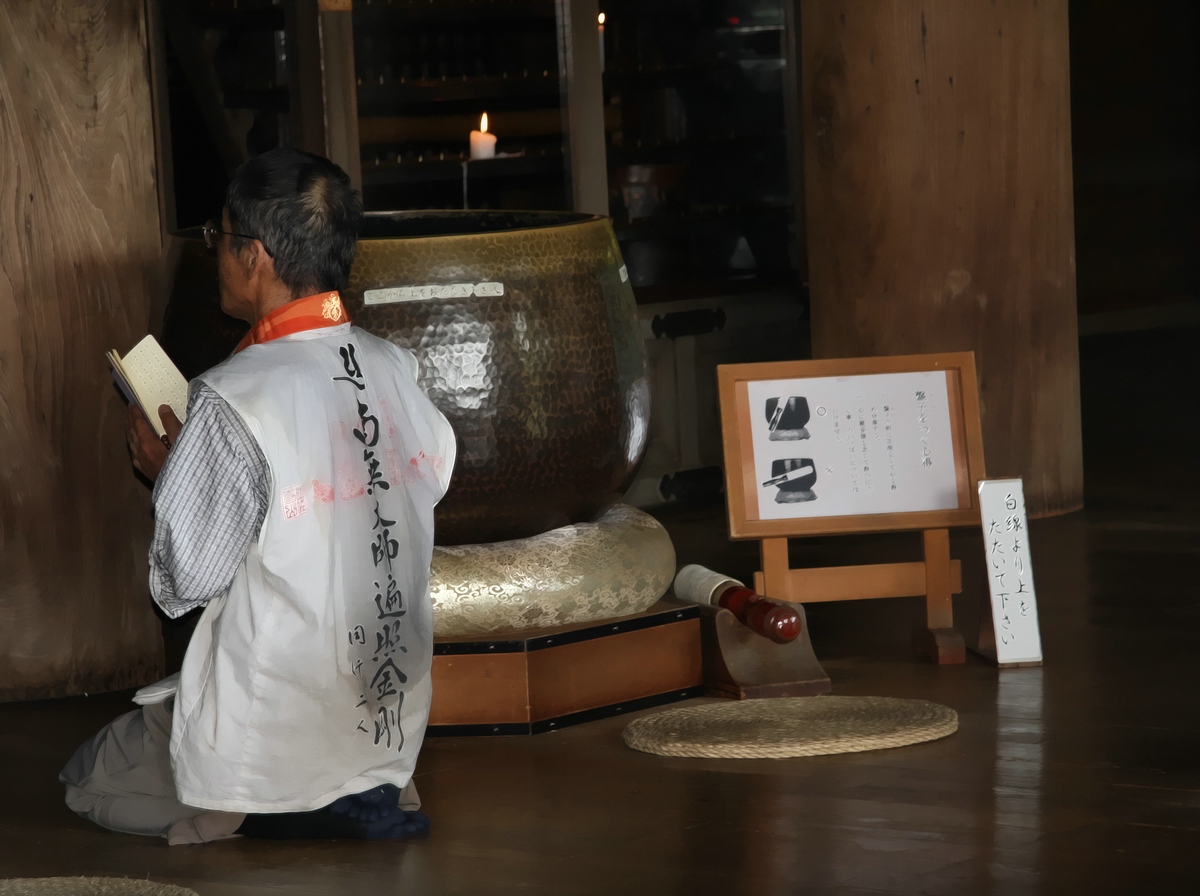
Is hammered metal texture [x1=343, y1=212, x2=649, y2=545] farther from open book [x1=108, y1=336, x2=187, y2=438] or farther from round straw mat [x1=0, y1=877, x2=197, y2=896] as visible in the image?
round straw mat [x1=0, y1=877, x2=197, y2=896]

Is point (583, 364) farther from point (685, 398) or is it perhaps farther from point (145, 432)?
point (685, 398)

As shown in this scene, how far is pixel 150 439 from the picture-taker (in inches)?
93.5

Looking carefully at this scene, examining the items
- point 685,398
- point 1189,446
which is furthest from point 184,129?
point 1189,446

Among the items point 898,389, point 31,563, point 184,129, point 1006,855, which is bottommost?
point 1006,855

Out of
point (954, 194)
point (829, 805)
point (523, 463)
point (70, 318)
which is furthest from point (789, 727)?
point (954, 194)

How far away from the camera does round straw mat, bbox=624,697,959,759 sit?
2.70m

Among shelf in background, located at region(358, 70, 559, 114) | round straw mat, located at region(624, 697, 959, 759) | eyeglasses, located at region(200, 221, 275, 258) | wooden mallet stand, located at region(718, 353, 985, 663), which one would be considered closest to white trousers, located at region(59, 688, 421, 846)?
round straw mat, located at region(624, 697, 959, 759)

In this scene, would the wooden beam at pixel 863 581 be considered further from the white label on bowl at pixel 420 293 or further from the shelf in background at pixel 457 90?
the shelf in background at pixel 457 90

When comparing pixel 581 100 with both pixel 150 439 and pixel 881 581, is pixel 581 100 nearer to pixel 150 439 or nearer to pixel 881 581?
pixel 881 581

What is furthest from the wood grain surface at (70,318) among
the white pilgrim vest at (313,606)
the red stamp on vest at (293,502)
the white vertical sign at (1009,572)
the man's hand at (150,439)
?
the white vertical sign at (1009,572)

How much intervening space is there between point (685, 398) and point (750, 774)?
255 cm

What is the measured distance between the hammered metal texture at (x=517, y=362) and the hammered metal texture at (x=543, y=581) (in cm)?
7

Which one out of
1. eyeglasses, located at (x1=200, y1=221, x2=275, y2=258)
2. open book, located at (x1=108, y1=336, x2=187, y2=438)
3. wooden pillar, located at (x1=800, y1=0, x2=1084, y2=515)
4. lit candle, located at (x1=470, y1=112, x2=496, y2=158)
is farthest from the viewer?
lit candle, located at (x1=470, y1=112, x2=496, y2=158)

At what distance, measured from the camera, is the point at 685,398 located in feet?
16.7
